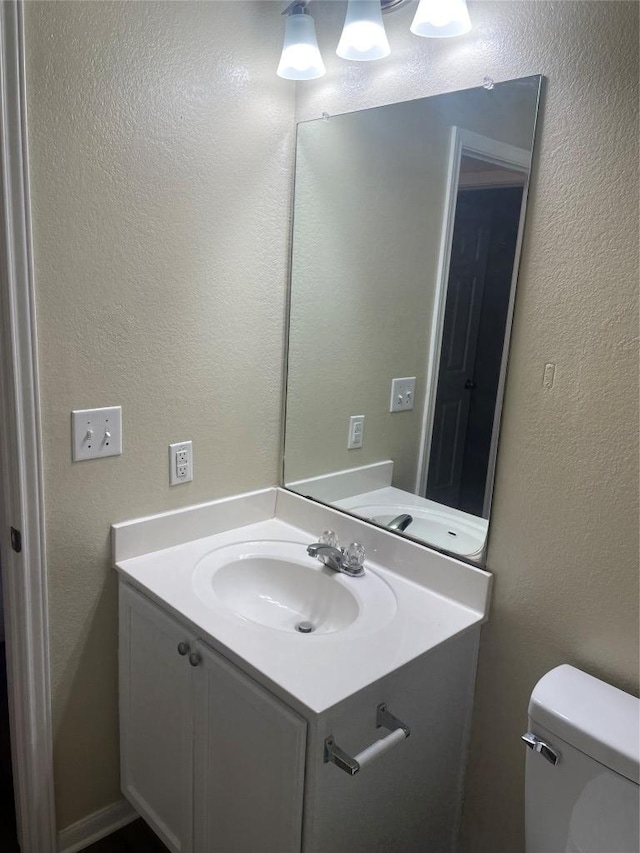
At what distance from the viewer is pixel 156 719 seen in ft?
A: 4.80

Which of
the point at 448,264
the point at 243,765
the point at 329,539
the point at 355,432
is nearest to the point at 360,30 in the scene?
the point at 448,264

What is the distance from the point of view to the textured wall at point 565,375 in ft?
3.63

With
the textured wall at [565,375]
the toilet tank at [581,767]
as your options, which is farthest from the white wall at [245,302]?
the toilet tank at [581,767]

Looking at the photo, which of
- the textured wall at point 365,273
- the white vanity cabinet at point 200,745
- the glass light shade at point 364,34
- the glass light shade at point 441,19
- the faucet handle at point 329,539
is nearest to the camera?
the white vanity cabinet at point 200,745

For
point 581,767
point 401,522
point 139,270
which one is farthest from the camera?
point 401,522

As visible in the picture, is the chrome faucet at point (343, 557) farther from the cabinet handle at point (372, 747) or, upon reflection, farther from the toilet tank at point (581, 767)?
the toilet tank at point (581, 767)

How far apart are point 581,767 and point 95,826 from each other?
4.20 feet

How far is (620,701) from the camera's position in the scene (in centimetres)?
112

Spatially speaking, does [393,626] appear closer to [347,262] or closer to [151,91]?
[347,262]

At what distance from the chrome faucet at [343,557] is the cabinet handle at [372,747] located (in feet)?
1.24

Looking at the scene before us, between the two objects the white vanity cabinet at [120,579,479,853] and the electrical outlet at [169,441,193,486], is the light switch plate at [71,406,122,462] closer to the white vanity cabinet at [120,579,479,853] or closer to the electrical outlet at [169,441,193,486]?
the electrical outlet at [169,441,193,486]

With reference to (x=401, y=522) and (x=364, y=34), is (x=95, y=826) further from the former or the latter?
(x=364, y=34)

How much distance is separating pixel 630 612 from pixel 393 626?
46cm

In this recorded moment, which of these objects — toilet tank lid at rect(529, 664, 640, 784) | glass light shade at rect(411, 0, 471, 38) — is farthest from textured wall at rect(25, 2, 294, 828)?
toilet tank lid at rect(529, 664, 640, 784)
